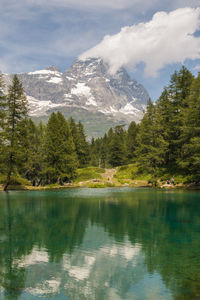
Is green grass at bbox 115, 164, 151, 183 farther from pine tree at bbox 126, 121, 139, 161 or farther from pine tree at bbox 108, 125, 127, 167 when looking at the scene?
pine tree at bbox 126, 121, 139, 161

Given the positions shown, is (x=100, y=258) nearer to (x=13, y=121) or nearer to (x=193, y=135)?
(x=193, y=135)

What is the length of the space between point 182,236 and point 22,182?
3996 cm

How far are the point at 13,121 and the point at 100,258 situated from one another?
37.9m

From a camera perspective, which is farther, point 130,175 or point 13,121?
point 130,175

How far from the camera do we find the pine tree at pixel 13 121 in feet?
138

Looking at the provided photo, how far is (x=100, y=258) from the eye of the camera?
9734 millimetres

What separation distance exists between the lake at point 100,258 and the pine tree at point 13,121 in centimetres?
2551

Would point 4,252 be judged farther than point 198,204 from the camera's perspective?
No

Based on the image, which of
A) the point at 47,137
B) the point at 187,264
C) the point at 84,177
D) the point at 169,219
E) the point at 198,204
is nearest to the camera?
the point at 187,264

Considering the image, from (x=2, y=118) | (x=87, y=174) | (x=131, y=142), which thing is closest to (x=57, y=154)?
(x=87, y=174)

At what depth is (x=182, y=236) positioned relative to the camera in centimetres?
1305

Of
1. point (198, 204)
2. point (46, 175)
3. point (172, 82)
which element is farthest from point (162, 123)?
point (198, 204)

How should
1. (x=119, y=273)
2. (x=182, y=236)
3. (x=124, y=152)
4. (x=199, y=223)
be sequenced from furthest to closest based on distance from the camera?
(x=124, y=152)
(x=199, y=223)
(x=182, y=236)
(x=119, y=273)

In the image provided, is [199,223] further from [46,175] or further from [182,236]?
[46,175]
